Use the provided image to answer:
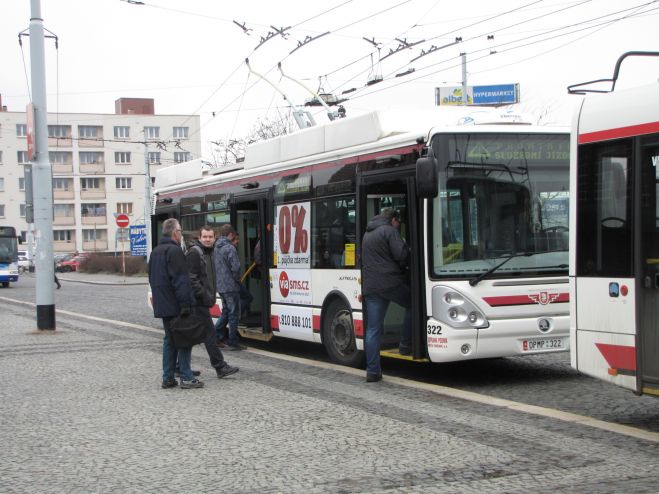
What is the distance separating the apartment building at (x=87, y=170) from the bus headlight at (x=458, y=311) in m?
88.7

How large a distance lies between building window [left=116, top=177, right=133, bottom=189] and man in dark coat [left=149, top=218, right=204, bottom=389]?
91.2 meters

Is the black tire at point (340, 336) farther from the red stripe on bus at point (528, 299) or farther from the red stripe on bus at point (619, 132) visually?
the red stripe on bus at point (619, 132)

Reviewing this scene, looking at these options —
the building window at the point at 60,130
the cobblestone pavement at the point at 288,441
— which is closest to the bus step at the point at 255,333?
the cobblestone pavement at the point at 288,441

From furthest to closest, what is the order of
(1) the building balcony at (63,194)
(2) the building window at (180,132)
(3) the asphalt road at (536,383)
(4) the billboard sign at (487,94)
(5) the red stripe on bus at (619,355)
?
(2) the building window at (180,132) → (1) the building balcony at (63,194) → (4) the billboard sign at (487,94) → (3) the asphalt road at (536,383) → (5) the red stripe on bus at (619,355)

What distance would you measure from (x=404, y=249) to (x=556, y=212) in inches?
64.9

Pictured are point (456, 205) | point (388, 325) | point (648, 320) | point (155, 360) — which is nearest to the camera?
point (648, 320)

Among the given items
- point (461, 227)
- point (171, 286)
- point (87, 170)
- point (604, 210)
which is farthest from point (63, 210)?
point (604, 210)

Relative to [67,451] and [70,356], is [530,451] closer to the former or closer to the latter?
[67,451]

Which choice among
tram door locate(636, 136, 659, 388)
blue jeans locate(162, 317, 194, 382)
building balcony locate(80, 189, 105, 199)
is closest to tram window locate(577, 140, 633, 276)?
tram door locate(636, 136, 659, 388)

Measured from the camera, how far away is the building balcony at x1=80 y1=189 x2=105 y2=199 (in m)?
97.6

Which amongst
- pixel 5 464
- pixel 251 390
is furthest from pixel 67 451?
pixel 251 390

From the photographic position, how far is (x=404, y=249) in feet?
31.8

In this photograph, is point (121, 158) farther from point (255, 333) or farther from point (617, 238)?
point (617, 238)

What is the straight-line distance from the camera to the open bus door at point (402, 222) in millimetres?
9609
